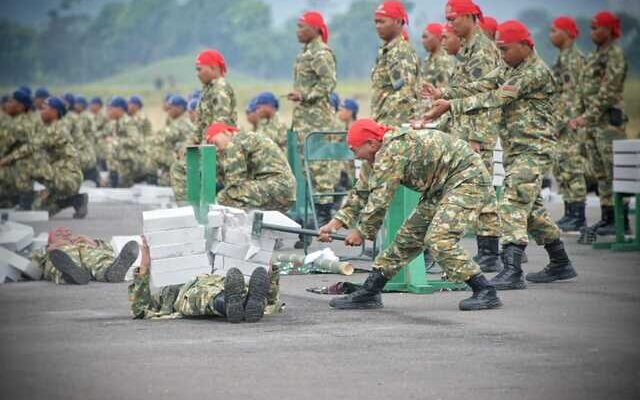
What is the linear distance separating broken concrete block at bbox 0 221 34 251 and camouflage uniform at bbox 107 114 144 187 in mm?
12680

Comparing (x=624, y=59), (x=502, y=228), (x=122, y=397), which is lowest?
(x=122, y=397)

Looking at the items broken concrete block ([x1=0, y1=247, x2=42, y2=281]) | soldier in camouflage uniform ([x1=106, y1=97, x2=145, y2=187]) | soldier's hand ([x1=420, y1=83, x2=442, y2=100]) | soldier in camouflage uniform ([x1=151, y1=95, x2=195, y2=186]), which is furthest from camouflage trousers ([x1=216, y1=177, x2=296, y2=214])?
soldier in camouflage uniform ([x1=106, y1=97, x2=145, y2=187])

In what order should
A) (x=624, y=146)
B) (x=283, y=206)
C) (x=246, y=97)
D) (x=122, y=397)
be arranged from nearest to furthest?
(x=122, y=397) → (x=283, y=206) → (x=624, y=146) → (x=246, y=97)

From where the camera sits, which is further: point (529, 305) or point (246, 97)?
point (246, 97)

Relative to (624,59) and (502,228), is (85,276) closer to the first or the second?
(502,228)

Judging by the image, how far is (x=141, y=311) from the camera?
9.78m

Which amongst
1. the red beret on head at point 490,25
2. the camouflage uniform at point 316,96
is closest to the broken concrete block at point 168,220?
the red beret on head at point 490,25

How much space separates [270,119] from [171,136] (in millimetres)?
4142

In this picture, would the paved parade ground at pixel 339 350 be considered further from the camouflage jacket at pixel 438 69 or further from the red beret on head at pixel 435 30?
the red beret on head at pixel 435 30

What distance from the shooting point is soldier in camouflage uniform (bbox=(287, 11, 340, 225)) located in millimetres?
16125

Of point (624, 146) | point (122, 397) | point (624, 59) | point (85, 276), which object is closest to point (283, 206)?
point (85, 276)

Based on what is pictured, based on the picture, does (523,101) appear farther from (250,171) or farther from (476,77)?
(250,171)

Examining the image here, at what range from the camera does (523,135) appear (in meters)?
11.3

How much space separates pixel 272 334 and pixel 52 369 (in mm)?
1642
